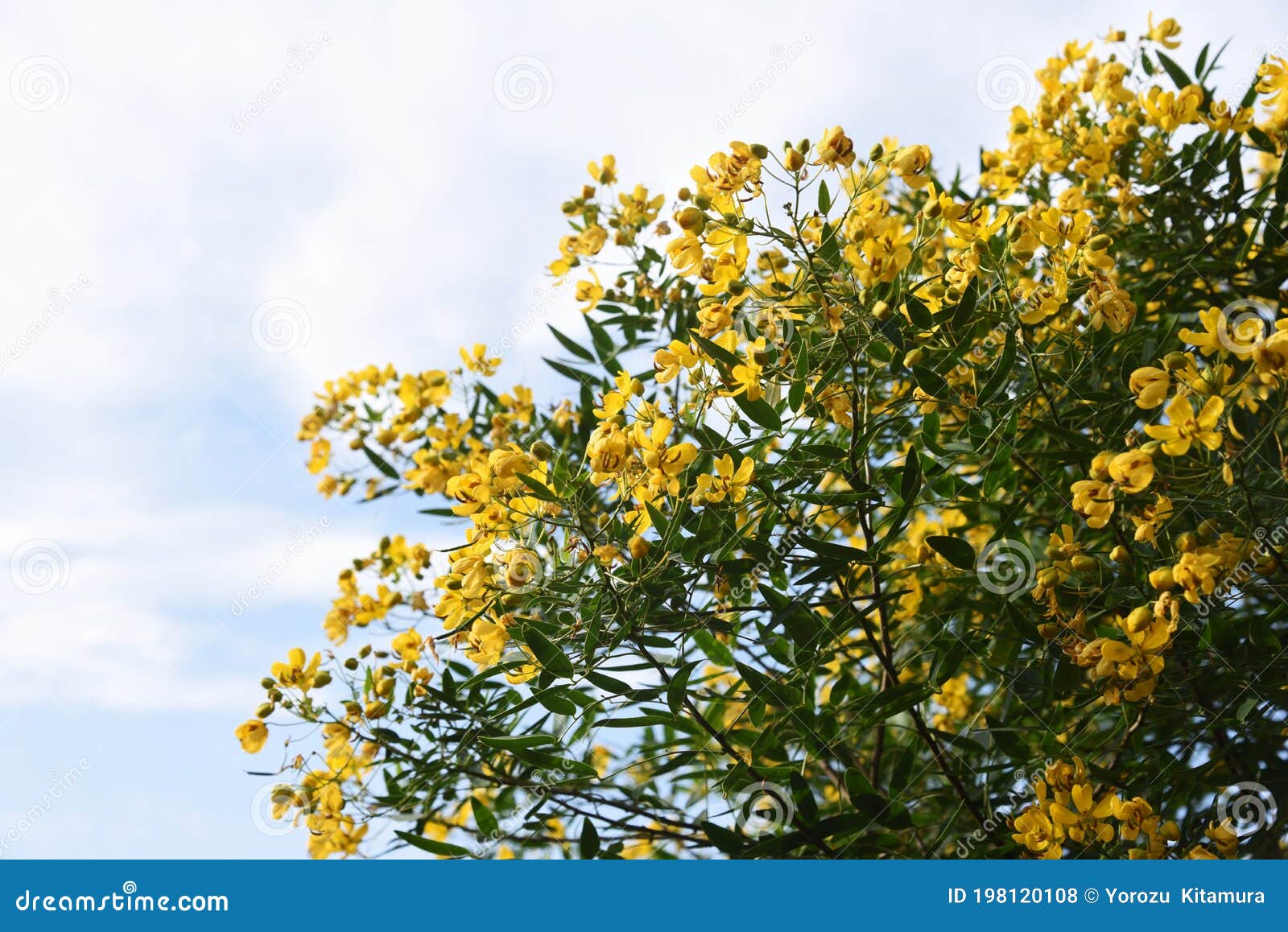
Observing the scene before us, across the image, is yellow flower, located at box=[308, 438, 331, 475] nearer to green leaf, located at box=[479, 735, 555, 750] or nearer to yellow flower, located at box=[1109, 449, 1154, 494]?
green leaf, located at box=[479, 735, 555, 750]

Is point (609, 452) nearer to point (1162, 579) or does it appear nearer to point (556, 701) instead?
point (556, 701)

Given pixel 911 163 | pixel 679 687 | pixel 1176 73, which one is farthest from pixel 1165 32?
pixel 679 687

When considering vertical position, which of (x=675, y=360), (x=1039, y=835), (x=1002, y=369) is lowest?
(x=1039, y=835)

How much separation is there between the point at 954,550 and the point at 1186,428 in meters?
0.37

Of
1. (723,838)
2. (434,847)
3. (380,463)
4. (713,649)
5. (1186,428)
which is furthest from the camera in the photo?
(380,463)

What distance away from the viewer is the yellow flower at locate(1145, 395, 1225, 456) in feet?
4.41

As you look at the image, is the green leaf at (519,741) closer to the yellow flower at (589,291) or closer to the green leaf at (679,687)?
the green leaf at (679,687)

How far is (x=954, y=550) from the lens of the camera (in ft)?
5.08

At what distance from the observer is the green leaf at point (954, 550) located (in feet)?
5.03

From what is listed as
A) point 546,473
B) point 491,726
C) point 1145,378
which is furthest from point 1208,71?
point 491,726

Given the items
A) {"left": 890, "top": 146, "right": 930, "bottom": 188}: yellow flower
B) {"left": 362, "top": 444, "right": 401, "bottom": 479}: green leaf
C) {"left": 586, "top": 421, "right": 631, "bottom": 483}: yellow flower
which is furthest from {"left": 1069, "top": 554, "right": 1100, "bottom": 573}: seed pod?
{"left": 362, "top": 444, "right": 401, "bottom": 479}: green leaf

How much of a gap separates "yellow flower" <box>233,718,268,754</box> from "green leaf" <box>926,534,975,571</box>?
1.31 m

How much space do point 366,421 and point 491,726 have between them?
1338 millimetres

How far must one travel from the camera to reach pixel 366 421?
9.02 feet
